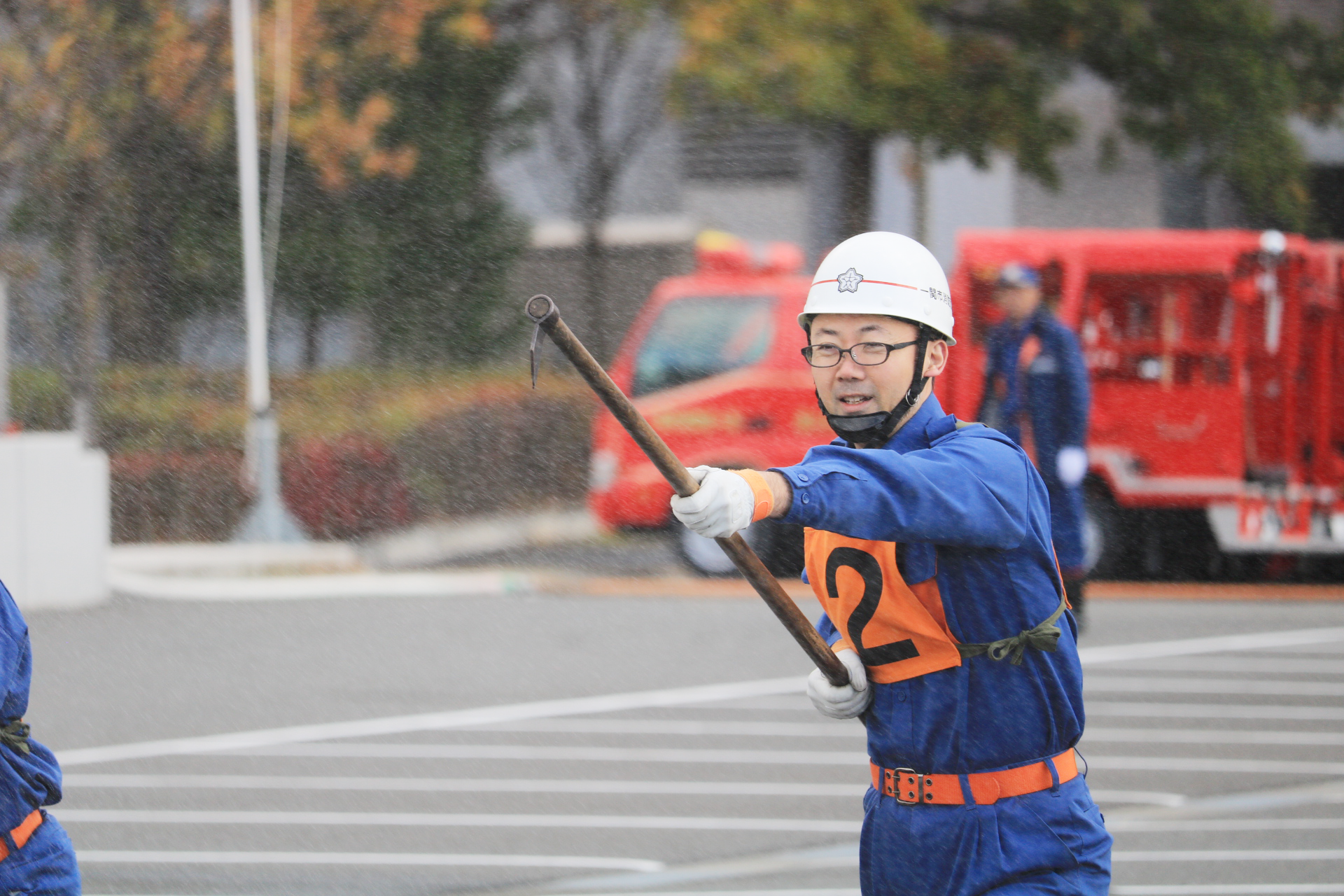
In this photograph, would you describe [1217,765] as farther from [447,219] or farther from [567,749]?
[447,219]

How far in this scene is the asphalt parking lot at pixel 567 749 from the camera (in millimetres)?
5723

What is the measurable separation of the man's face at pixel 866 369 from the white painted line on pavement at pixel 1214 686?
6.17 metres

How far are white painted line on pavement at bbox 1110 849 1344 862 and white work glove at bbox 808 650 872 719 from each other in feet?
10.4

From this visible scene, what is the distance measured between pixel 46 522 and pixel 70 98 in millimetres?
5629

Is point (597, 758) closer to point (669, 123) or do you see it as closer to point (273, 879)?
point (273, 879)

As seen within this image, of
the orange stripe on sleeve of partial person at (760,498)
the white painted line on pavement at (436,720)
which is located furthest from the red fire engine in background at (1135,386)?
the orange stripe on sleeve of partial person at (760,498)

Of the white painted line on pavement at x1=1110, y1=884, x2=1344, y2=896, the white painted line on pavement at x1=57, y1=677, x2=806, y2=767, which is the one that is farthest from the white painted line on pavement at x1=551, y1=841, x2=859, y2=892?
the white painted line on pavement at x1=57, y1=677, x2=806, y2=767

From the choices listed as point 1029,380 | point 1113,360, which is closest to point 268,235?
point 1113,360

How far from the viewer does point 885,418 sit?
277cm

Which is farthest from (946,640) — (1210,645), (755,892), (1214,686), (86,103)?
(86,103)

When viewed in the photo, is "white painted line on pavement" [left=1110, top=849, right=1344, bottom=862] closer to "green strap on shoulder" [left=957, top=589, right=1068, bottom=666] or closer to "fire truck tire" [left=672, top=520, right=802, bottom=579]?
"green strap on shoulder" [left=957, top=589, right=1068, bottom=666]

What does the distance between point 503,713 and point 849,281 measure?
225 inches

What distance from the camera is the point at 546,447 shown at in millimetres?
17172

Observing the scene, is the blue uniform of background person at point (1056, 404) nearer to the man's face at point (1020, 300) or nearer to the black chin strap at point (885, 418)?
the man's face at point (1020, 300)
